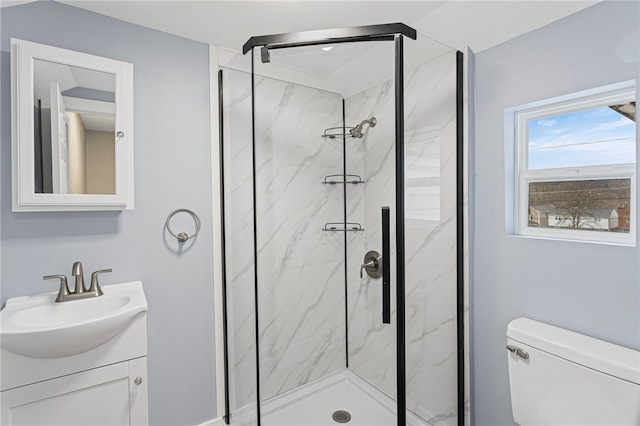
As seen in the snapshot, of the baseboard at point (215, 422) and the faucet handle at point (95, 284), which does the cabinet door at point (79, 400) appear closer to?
the faucet handle at point (95, 284)

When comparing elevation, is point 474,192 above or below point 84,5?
below

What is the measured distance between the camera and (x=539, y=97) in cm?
146

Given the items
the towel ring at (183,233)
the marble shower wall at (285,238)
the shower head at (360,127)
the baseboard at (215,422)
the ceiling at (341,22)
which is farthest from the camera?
the baseboard at (215,422)

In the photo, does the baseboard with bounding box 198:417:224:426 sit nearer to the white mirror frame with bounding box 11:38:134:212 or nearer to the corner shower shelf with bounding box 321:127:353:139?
the white mirror frame with bounding box 11:38:134:212

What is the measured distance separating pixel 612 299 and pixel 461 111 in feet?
3.47

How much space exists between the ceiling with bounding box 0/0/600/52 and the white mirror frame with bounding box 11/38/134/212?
30 centimetres

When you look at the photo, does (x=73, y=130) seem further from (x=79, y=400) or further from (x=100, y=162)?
(x=79, y=400)

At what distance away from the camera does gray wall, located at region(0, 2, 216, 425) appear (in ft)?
4.95

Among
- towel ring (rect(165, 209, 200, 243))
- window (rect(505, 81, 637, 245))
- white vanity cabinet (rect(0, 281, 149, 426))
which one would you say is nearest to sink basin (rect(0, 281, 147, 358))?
white vanity cabinet (rect(0, 281, 149, 426))

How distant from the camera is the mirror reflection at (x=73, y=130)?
1.44 m

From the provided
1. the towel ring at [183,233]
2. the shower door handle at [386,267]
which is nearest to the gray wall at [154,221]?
the towel ring at [183,233]

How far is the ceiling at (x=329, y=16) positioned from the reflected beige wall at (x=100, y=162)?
66 cm

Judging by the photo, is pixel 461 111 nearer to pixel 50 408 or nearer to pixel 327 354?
pixel 327 354

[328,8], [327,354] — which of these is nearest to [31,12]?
[328,8]
